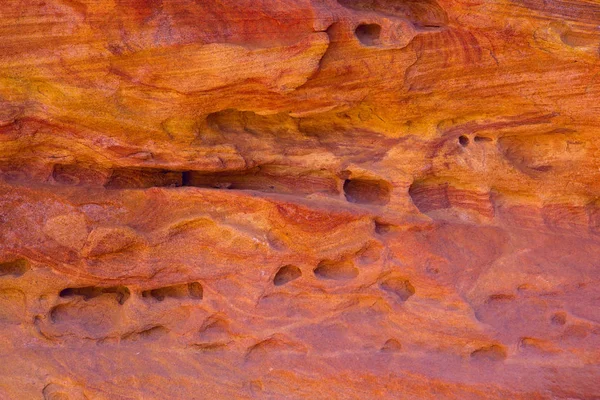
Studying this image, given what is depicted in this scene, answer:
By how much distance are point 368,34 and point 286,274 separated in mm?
1268

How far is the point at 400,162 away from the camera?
3127mm

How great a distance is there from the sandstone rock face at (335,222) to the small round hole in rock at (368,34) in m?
0.02

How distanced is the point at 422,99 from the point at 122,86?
4.66 ft

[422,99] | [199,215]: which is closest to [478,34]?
[422,99]

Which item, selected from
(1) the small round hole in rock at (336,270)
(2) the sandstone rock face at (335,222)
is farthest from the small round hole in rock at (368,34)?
(1) the small round hole in rock at (336,270)

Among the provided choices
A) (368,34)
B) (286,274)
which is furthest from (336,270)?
(368,34)

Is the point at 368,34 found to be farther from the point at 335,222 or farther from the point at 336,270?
the point at 336,270

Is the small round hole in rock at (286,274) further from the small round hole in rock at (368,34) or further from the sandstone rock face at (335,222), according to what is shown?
the small round hole in rock at (368,34)

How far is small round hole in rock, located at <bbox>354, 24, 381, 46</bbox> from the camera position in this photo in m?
2.89

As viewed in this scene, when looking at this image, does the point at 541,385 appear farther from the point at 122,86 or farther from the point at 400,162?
the point at 122,86

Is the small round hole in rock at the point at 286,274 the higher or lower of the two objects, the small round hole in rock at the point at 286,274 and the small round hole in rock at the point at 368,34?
the lower

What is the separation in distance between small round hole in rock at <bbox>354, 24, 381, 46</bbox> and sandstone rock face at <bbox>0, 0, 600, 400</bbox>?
→ 0.02 meters

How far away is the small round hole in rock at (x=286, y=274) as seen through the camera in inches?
126

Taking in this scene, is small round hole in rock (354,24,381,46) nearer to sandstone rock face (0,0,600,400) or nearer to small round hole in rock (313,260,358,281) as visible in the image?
sandstone rock face (0,0,600,400)
